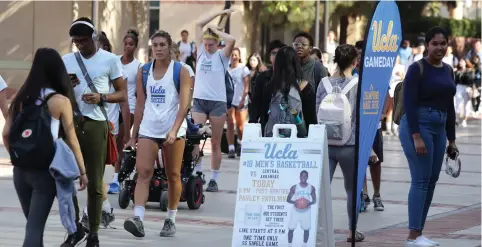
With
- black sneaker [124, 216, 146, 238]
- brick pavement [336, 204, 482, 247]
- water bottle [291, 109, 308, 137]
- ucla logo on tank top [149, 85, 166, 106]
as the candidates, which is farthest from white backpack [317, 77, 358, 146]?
black sneaker [124, 216, 146, 238]

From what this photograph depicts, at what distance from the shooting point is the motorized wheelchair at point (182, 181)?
1233cm

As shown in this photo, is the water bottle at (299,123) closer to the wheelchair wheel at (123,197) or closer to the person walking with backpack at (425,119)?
the person walking with backpack at (425,119)

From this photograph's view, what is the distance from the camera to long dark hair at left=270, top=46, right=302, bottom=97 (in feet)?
33.2

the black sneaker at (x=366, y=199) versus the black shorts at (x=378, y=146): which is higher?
the black shorts at (x=378, y=146)

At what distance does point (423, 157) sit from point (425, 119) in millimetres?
313

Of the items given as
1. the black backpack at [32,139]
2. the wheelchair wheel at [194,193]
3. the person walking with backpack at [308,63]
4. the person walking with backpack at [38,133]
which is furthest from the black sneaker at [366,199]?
the black backpack at [32,139]

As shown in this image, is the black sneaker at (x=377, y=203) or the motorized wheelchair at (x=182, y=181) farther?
the black sneaker at (x=377, y=203)

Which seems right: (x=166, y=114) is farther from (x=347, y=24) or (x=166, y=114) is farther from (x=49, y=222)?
(x=347, y=24)

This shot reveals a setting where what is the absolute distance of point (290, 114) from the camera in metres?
10.1

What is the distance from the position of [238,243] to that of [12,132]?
197 cm

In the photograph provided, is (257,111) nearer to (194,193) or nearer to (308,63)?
(308,63)

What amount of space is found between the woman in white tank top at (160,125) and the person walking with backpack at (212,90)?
11.9 feet

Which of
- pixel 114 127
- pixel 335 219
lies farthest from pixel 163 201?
pixel 335 219

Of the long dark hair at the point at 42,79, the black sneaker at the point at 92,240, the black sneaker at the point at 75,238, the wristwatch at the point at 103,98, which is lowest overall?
the black sneaker at the point at 92,240
